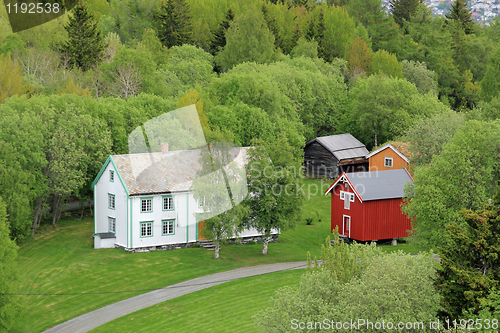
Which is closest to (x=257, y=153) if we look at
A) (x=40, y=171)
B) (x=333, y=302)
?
(x=40, y=171)

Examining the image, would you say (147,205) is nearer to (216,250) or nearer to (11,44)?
(216,250)

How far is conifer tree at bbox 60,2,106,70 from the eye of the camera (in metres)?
71.7

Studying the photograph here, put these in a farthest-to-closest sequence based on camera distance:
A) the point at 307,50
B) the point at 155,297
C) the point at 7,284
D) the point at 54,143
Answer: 1. the point at 307,50
2. the point at 54,143
3. the point at 155,297
4. the point at 7,284

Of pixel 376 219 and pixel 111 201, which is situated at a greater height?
pixel 111 201

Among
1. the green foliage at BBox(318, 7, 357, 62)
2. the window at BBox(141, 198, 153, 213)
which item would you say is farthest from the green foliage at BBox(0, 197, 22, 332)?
the green foliage at BBox(318, 7, 357, 62)

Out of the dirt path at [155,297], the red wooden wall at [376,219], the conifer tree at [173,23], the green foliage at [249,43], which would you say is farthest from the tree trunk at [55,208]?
the conifer tree at [173,23]

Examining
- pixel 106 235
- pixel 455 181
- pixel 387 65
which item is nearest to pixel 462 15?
pixel 387 65

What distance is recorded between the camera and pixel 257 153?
145 feet

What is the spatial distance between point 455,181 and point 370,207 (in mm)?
8742

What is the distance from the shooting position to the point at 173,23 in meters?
91.4

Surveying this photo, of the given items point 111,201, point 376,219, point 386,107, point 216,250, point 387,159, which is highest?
point 386,107

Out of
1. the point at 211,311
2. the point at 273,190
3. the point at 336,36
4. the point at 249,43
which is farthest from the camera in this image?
the point at 336,36

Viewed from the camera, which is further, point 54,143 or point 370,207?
point 54,143

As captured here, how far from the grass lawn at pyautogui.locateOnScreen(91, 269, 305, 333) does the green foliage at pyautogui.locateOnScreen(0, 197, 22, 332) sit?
439cm
